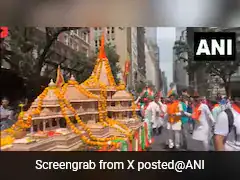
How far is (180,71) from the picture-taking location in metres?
2.21

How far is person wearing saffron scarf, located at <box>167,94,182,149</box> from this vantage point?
2.22m

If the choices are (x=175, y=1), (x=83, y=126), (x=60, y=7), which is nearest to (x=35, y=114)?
(x=83, y=126)

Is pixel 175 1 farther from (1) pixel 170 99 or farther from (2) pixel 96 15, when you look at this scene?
(1) pixel 170 99

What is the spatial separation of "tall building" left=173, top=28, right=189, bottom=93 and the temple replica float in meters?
0.37

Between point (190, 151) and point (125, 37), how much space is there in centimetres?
98

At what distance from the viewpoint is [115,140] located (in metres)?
2.24

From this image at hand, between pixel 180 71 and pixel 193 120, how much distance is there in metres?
0.38

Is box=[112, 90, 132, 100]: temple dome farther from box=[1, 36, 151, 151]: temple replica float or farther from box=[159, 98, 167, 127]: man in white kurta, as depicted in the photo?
box=[159, 98, 167, 127]: man in white kurta

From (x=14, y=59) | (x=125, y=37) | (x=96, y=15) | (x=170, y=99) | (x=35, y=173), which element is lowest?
(x=35, y=173)

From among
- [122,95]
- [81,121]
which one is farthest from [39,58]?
[122,95]

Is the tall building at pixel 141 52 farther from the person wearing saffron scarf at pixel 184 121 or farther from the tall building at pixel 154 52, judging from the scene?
the person wearing saffron scarf at pixel 184 121

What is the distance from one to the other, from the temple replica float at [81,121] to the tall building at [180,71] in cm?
37

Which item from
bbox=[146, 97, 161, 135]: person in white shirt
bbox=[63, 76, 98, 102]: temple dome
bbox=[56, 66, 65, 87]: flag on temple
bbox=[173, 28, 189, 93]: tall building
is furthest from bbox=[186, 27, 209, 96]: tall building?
bbox=[56, 66, 65, 87]: flag on temple

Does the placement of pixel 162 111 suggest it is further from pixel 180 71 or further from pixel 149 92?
pixel 180 71
